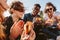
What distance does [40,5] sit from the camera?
1.71 m

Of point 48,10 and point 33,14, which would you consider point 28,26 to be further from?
point 48,10

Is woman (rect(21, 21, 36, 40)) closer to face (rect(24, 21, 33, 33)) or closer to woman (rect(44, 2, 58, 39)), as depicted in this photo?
face (rect(24, 21, 33, 33))

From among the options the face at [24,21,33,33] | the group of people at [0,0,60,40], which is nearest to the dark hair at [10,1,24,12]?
the group of people at [0,0,60,40]

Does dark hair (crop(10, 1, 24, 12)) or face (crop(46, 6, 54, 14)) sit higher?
dark hair (crop(10, 1, 24, 12))

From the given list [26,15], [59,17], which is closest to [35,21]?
[26,15]

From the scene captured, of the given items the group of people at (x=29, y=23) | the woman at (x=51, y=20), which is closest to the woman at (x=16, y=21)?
the group of people at (x=29, y=23)

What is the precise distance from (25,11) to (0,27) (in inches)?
9.9

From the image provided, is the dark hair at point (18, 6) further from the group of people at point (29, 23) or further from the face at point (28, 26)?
the face at point (28, 26)

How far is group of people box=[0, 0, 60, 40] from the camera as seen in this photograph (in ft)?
5.43

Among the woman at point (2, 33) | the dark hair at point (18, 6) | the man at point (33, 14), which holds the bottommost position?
the woman at point (2, 33)

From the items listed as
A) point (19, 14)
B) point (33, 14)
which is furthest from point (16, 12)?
point (33, 14)

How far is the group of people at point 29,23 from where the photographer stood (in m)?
1.66

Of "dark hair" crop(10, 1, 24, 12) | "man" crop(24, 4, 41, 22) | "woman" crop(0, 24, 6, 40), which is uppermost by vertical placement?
"dark hair" crop(10, 1, 24, 12)

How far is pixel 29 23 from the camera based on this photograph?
168cm
